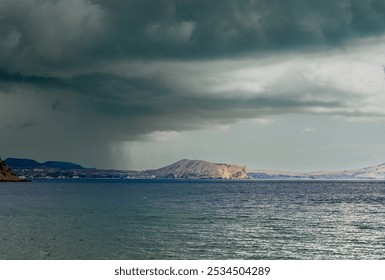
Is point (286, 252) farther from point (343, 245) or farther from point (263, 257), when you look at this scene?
point (343, 245)

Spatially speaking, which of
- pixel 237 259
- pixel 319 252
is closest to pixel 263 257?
pixel 237 259

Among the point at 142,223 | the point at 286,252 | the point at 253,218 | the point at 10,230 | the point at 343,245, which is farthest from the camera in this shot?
the point at 253,218

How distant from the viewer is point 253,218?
332ft

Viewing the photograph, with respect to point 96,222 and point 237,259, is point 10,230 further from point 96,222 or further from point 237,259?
point 237,259

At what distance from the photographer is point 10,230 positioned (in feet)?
270

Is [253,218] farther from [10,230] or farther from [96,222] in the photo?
[10,230]

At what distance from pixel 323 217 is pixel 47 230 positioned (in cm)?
5946

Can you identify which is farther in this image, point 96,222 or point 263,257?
point 96,222
